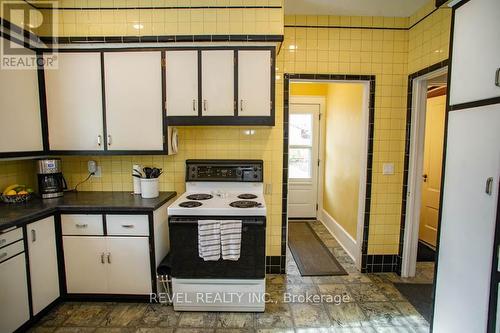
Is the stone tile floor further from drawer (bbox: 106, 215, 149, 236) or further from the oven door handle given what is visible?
the oven door handle

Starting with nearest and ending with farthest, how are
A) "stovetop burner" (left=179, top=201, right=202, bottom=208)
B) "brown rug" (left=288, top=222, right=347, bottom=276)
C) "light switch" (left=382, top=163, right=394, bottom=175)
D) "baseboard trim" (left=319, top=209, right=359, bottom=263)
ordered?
1. "stovetop burner" (left=179, top=201, right=202, bottom=208)
2. "light switch" (left=382, top=163, right=394, bottom=175)
3. "brown rug" (left=288, top=222, right=347, bottom=276)
4. "baseboard trim" (left=319, top=209, right=359, bottom=263)

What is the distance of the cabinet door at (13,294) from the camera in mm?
1789

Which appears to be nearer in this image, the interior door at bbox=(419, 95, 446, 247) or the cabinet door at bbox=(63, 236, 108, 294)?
the cabinet door at bbox=(63, 236, 108, 294)

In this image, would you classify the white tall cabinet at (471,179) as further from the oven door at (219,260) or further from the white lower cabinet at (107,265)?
the white lower cabinet at (107,265)

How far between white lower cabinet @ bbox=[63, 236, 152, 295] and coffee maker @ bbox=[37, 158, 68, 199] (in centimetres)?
48

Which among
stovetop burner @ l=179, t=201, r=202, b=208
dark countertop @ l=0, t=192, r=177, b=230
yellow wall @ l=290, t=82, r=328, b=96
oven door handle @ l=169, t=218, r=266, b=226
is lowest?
oven door handle @ l=169, t=218, r=266, b=226

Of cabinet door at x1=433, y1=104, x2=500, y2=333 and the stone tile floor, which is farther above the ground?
cabinet door at x1=433, y1=104, x2=500, y2=333

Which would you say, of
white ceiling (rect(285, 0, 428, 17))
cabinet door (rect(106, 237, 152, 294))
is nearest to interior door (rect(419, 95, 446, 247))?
white ceiling (rect(285, 0, 428, 17))

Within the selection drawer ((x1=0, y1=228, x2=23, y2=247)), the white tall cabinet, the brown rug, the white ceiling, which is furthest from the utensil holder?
the white tall cabinet

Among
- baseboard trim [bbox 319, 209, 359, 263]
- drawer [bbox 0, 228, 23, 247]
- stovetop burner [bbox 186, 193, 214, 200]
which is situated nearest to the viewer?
drawer [bbox 0, 228, 23, 247]

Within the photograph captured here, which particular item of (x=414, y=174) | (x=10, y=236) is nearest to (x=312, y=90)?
(x=414, y=174)

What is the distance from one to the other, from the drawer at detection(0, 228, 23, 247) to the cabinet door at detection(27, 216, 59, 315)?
0.22 ft

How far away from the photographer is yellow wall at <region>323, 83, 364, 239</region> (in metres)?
3.28

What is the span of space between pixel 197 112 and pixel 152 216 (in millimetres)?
966
